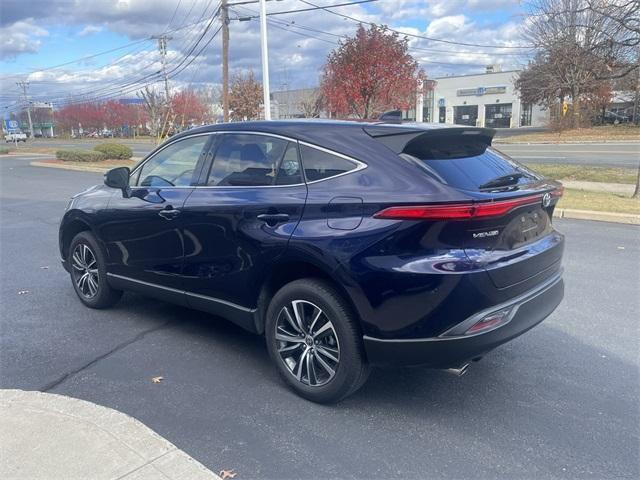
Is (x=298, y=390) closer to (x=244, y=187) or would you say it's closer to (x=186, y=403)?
(x=186, y=403)

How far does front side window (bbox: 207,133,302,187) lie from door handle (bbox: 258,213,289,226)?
0.23 m

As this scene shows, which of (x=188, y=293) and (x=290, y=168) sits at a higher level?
(x=290, y=168)

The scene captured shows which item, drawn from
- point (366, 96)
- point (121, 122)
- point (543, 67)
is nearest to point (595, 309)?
point (366, 96)

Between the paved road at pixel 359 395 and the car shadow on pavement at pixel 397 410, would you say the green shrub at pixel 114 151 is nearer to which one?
the paved road at pixel 359 395

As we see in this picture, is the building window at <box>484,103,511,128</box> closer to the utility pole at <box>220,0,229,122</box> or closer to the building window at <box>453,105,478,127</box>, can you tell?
the building window at <box>453,105,478,127</box>

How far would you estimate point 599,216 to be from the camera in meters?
9.52

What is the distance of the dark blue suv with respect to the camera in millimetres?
2930

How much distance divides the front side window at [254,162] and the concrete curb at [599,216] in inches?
284

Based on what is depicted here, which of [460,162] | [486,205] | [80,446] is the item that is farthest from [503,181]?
[80,446]

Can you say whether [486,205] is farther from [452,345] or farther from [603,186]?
[603,186]

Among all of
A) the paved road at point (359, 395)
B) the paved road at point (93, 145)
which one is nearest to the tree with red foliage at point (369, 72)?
the paved road at point (359, 395)

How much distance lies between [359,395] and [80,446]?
1.70 metres

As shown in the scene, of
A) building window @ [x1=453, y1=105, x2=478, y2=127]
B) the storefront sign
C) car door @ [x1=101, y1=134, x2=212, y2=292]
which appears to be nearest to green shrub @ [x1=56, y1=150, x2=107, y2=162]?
car door @ [x1=101, y1=134, x2=212, y2=292]

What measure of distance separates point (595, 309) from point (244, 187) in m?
3.54
